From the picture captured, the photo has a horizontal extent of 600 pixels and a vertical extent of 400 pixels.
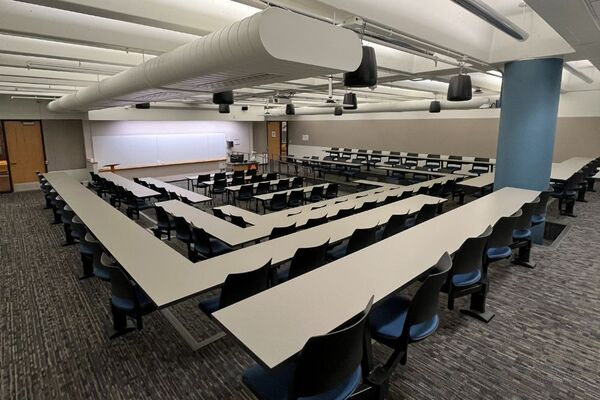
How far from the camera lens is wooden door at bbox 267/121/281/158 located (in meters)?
19.5

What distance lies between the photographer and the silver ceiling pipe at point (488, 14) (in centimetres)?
278

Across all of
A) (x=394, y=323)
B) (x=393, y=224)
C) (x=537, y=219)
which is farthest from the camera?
(x=537, y=219)

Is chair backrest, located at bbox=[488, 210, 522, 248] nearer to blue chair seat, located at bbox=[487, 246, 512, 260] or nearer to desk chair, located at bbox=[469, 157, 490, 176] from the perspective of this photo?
blue chair seat, located at bbox=[487, 246, 512, 260]

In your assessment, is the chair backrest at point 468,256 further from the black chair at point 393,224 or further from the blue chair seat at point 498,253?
the black chair at point 393,224

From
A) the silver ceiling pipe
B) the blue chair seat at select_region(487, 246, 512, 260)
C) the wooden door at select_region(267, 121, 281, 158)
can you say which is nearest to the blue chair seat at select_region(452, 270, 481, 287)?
the blue chair seat at select_region(487, 246, 512, 260)

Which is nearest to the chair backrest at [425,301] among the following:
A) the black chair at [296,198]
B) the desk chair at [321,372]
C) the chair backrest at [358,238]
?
the desk chair at [321,372]

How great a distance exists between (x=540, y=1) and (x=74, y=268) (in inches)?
254

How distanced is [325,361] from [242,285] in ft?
4.07

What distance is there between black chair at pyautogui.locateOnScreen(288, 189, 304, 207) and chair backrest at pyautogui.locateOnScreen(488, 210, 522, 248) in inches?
186

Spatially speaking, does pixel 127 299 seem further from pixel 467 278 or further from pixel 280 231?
pixel 467 278

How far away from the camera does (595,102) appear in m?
10.4

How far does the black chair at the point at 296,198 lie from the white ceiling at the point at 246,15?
8.74 ft

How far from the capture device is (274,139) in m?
19.9

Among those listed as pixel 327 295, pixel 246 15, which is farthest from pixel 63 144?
pixel 327 295
